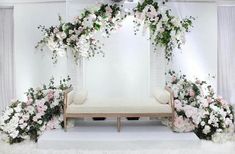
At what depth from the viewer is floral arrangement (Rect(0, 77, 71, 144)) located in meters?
4.38

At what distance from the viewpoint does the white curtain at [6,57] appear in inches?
238

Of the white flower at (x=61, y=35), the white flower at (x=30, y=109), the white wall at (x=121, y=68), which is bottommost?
the white flower at (x=30, y=109)

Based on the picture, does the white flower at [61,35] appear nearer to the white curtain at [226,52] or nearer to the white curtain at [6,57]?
the white curtain at [6,57]

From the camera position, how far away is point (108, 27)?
5234mm

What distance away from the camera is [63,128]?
15.1 feet

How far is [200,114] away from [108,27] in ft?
6.97

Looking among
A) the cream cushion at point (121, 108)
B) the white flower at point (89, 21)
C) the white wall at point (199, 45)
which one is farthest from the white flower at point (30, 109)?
the white wall at point (199, 45)

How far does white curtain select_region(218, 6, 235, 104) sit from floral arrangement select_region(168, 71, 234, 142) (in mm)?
1239

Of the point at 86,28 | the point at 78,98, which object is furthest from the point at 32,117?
the point at 86,28

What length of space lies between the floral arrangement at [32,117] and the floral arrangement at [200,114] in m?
1.84

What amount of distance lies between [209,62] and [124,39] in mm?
1722

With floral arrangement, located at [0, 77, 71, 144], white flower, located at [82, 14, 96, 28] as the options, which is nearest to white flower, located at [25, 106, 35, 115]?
floral arrangement, located at [0, 77, 71, 144]

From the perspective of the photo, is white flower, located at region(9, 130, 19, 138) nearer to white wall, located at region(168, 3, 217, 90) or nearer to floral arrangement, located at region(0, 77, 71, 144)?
floral arrangement, located at region(0, 77, 71, 144)

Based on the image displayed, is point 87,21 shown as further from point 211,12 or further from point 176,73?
point 211,12
